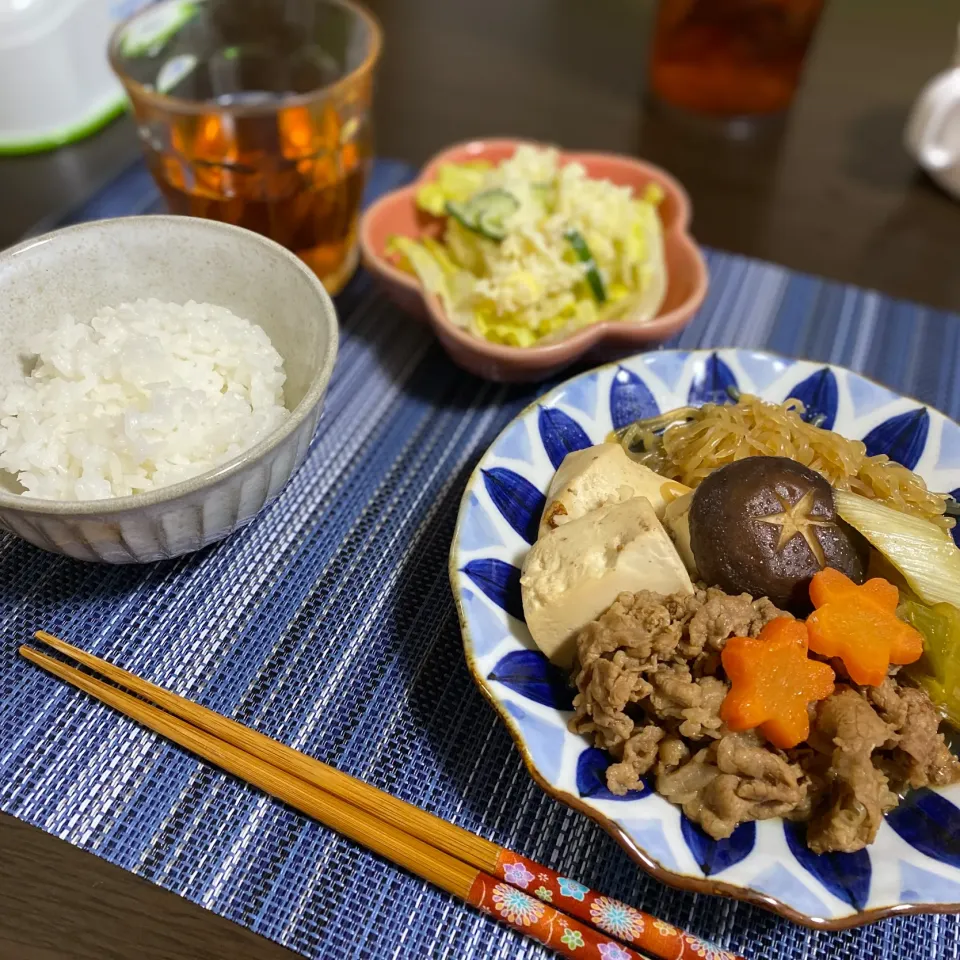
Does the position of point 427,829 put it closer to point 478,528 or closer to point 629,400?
point 478,528

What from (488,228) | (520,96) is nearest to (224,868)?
(488,228)

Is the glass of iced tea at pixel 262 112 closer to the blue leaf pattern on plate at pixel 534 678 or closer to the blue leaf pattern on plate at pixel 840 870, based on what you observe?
the blue leaf pattern on plate at pixel 534 678

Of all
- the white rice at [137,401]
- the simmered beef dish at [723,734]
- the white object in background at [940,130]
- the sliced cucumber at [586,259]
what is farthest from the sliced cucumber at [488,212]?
the white object in background at [940,130]

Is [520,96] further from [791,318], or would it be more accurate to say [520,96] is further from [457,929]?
[457,929]

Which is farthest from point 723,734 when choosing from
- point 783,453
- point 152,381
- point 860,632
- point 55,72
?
point 55,72

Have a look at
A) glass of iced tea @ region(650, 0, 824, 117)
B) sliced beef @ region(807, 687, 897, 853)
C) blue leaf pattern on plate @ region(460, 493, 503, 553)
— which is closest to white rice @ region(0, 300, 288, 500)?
blue leaf pattern on plate @ region(460, 493, 503, 553)

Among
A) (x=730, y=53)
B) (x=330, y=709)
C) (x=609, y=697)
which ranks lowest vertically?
(x=330, y=709)

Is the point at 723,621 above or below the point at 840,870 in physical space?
above
